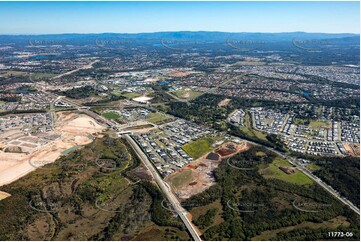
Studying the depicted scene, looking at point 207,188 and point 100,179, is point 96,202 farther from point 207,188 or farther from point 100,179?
point 207,188

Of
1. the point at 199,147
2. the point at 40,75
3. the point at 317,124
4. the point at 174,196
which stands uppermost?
the point at 174,196

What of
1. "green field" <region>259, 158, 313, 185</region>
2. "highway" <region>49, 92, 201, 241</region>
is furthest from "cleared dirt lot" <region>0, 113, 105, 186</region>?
"green field" <region>259, 158, 313, 185</region>

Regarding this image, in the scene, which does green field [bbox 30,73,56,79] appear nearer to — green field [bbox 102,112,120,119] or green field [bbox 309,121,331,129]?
green field [bbox 102,112,120,119]

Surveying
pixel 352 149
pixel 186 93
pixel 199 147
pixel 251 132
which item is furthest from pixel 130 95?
pixel 352 149

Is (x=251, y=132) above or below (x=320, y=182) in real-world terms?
below

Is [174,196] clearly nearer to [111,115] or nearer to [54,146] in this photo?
[54,146]

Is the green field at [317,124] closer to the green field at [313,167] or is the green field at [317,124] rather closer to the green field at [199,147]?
the green field at [313,167]

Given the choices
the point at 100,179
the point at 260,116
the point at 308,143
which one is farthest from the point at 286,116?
the point at 100,179
